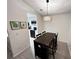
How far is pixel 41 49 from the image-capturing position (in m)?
3.40

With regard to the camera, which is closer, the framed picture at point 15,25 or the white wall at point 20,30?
the white wall at point 20,30

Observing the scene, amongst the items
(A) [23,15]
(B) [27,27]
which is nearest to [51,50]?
(B) [27,27]

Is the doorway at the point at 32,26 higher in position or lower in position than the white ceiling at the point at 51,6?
lower

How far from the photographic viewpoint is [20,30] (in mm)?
4684

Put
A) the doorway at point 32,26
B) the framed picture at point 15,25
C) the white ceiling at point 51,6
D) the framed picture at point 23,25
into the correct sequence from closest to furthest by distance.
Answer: the white ceiling at point 51,6, the framed picture at point 15,25, the doorway at point 32,26, the framed picture at point 23,25

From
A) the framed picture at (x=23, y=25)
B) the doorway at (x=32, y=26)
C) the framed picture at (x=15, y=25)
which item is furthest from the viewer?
the framed picture at (x=23, y=25)

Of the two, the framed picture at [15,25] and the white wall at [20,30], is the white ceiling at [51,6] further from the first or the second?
the framed picture at [15,25]

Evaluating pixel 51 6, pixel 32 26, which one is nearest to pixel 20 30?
pixel 32 26

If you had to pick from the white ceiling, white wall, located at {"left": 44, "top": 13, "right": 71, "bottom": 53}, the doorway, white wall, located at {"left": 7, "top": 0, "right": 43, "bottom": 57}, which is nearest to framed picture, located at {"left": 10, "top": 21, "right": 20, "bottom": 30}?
white wall, located at {"left": 7, "top": 0, "right": 43, "bottom": 57}

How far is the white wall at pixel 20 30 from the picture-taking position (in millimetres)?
4027

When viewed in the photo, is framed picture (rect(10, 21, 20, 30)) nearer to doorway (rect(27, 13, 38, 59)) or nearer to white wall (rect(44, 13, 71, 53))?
doorway (rect(27, 13, 38, 59))

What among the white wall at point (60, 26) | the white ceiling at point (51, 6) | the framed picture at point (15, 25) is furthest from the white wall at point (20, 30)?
the white wall at point (60, 26)

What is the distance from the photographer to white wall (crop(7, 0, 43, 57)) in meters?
4.03
